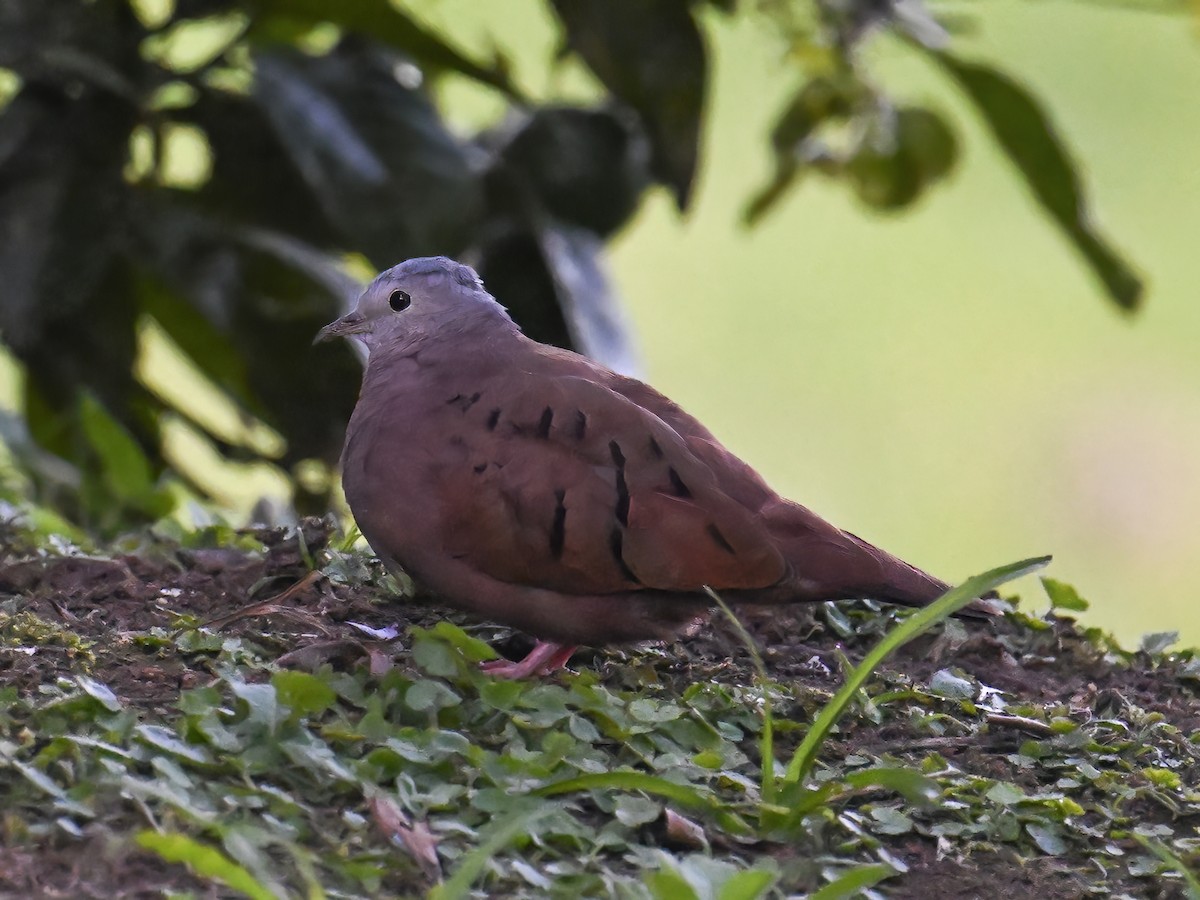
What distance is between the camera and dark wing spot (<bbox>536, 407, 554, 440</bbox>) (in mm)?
2383

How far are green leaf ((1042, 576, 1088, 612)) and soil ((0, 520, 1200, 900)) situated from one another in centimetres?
6

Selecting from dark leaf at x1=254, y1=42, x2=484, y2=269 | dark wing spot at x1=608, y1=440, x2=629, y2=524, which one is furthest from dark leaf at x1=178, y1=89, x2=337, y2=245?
dark wing spot at x1=608, y1=440, x2=629, y2=524

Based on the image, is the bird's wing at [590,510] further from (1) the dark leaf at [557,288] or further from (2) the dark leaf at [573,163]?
(2) the dark leaf at [573,163]

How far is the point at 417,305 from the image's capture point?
9.14ft

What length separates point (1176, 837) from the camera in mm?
2160

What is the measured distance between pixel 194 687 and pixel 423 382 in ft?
2.08

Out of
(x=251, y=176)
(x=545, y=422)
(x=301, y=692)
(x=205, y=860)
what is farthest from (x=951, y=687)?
(x=251, y=176)

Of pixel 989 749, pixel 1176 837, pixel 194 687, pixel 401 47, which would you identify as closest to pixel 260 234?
pixel 401 47

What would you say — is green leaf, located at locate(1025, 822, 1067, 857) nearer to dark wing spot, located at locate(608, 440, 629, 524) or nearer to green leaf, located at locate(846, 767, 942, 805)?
green leaf, located at locate(846, 767, 942, 805)

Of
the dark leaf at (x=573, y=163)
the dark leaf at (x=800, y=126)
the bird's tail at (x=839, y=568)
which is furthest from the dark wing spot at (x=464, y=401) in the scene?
the dark leaf at (x=800, y=126)

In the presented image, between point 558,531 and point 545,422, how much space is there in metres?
0.19

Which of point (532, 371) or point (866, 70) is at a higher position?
point (866, 70)

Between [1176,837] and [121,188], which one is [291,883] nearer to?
[1176,837]

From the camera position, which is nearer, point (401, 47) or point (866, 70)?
point (401, 47)
